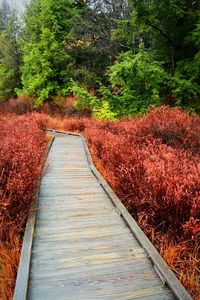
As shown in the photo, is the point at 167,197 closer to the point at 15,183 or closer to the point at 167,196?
the point at 167,196

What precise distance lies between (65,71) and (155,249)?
18.9 metres

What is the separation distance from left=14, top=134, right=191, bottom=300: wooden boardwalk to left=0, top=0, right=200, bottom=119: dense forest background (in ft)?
23.7

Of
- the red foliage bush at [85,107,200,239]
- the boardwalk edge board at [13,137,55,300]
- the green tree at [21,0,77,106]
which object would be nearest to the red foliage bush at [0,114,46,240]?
the boardwalk edge board at [13,137,55,300]

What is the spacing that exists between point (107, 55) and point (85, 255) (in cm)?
1922

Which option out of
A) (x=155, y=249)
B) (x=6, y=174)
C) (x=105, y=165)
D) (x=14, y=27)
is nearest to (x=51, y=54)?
(x=14, y=27)

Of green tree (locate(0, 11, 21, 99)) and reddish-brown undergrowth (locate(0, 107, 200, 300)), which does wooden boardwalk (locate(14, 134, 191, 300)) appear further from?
green tree (locate(0, 11, 21, 99))

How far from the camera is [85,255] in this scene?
11.7ft

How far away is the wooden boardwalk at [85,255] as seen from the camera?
2.92 meters

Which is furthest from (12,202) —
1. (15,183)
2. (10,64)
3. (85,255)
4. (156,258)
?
(10,64)

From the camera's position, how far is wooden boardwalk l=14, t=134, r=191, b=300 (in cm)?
292

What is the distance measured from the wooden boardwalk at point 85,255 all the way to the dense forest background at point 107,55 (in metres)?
7.21

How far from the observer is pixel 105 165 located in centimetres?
773

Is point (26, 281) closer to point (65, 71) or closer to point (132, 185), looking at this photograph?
point (132, 185)

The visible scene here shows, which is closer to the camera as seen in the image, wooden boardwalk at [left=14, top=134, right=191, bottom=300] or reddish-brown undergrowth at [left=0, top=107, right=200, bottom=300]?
wooden boardwalk at [left=14, top=134, right=191, bottom=300]
